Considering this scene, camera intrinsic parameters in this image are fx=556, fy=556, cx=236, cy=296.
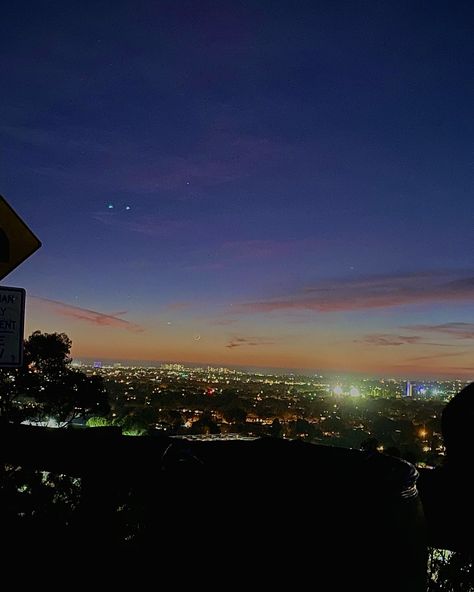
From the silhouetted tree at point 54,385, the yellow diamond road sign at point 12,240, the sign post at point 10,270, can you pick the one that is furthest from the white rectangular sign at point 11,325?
the silhouetted tree at point 54,385

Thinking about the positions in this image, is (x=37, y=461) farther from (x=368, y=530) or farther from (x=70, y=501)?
(x=368, y=530)

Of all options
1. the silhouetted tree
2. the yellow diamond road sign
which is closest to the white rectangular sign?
the yellow diamond road sign

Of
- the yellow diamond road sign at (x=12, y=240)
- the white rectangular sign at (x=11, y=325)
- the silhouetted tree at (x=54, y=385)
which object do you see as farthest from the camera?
the silhouetted tree at (x=54, y=385)

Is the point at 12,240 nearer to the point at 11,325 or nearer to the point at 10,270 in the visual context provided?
the point at 10,270

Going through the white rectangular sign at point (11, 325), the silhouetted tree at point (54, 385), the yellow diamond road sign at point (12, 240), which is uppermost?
the yellow diamond road sign at point (12, 240)

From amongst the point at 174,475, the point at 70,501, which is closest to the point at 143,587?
the point at 174,475

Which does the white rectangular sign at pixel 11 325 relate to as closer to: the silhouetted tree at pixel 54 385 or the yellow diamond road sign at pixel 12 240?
the yellow diamond road sign at pixel 12 240

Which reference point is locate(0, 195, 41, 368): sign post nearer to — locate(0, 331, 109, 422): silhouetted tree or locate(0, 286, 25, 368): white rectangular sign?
locate(0, 286, 25, 368): white rectangular sign

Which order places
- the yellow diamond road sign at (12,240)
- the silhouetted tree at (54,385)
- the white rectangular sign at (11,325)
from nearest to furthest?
1. the white rectangular sign at (11,325)
2. the yellow diamond road sign at (12,240)
3. the silhouetted tree at (54,385)
